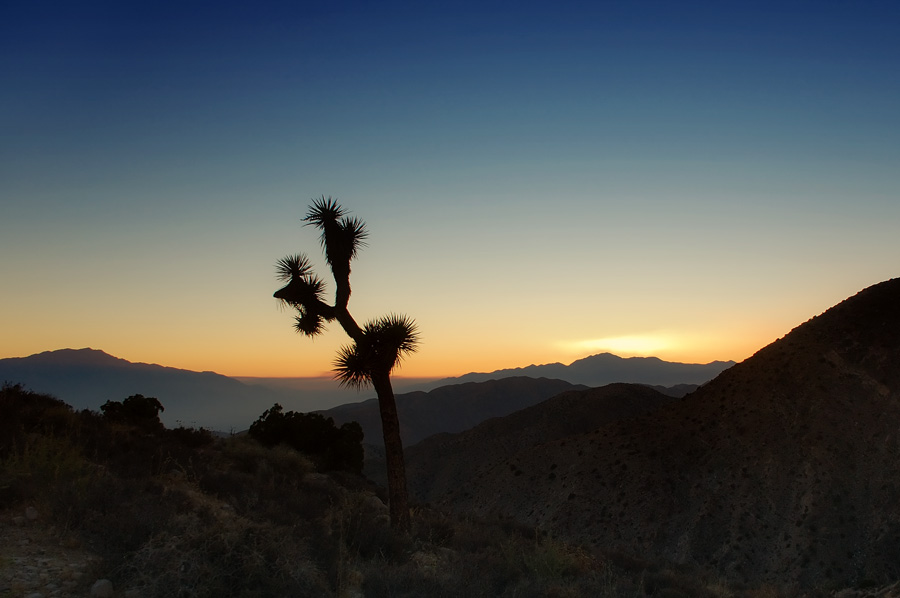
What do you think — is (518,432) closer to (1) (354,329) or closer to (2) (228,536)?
(1) (354,329)

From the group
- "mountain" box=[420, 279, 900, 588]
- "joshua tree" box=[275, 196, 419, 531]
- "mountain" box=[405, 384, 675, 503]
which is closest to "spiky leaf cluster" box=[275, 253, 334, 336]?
"joshua tree" box=[275, 196, 419, 531]

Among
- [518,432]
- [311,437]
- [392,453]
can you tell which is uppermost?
[311,437]

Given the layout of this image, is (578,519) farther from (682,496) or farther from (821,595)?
(821,595)

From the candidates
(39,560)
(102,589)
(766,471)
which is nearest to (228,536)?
(102,589)

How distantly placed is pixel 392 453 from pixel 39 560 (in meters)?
10.7

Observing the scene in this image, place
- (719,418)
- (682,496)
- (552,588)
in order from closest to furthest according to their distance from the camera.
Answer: (552,588)
(682,496)
(719,418)

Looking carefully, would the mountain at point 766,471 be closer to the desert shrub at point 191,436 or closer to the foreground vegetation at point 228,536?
the foreground vegetation at point 228,536

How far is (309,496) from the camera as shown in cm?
1583

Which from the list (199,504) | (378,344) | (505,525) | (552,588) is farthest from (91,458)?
(505,525)

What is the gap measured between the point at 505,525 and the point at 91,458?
482 inches

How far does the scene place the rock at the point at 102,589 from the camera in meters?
6.96

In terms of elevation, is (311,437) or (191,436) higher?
(191,436)

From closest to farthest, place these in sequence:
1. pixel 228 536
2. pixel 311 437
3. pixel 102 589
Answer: pixel 102 589, pixel 228 536, pixel 311 437

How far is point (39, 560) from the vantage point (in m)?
7.68
